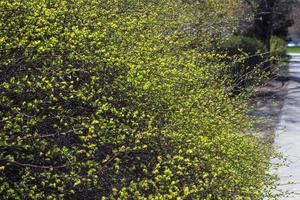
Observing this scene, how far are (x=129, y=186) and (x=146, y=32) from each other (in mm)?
1418

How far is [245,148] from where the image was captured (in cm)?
450

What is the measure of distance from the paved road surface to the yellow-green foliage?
129 centimetres

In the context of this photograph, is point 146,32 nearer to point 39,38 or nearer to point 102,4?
point 102,4

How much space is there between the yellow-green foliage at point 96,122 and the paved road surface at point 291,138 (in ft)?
4.22

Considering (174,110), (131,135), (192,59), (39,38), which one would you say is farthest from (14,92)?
(192,59)

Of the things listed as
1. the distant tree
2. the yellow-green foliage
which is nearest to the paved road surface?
the yellow-green foliage

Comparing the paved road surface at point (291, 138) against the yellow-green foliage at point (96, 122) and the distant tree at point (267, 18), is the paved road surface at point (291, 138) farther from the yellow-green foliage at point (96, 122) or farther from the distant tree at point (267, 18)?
the distant tree at point (267, 18)

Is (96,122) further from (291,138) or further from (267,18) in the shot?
(267,18)

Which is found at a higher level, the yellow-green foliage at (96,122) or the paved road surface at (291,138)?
the yellow-green foliage at (96,122)

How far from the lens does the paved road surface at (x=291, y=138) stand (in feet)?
27.1

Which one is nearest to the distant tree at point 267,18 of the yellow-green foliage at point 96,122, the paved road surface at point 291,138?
the paved road surface at point 291,138

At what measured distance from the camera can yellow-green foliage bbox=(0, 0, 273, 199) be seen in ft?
12.1

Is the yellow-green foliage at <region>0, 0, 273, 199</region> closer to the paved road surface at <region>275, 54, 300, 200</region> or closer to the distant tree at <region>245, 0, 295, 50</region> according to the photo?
the paved road surface at <region>275, 54, 300, 200</region>

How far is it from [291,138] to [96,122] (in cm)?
906
